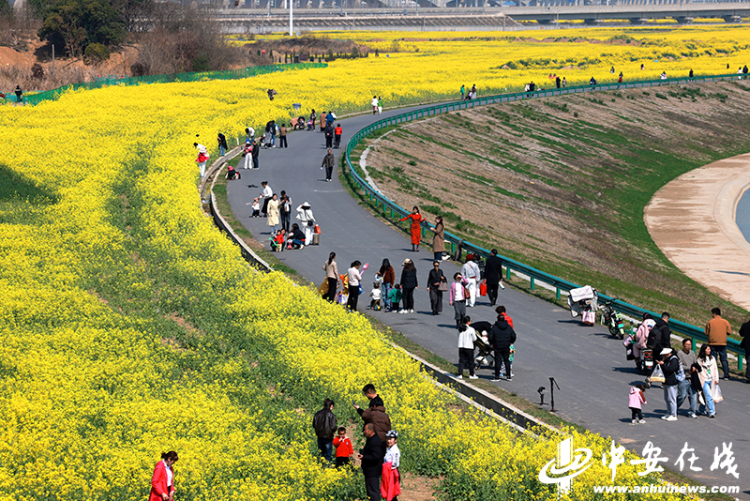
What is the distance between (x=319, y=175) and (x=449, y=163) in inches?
474

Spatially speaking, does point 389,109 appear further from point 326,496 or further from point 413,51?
point 413,51

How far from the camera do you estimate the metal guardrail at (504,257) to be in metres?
20.8

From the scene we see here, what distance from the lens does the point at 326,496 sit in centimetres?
1255

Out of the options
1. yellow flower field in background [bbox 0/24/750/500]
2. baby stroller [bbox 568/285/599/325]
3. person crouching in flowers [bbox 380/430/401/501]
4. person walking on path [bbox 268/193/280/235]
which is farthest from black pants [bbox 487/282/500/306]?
person crouching in flowers [bbox 380/430/401/501]

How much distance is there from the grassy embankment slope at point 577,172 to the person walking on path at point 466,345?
13.0 m

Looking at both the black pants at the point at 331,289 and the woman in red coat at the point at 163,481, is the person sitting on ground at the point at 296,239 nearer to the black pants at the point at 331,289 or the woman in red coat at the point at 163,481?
the black pants at the point at 331,289

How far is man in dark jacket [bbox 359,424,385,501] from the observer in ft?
39.0

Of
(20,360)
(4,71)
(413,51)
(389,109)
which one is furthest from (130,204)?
(413,51)

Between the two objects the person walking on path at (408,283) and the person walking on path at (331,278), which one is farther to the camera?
the person walking on path at (408,283)

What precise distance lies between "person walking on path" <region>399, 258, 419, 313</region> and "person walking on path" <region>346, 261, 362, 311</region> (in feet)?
4.08

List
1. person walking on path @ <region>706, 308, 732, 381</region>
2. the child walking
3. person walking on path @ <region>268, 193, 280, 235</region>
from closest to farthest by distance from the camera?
the child walking
person walking on path @ <region>706, 308, 732, 381</region>
person walking on path @ <region>268, 193, 280, 235</region>

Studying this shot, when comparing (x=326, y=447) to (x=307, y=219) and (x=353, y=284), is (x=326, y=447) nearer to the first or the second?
(x=353, y=284)

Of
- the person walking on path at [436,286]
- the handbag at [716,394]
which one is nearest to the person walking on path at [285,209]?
the person walking on path at [436,286]

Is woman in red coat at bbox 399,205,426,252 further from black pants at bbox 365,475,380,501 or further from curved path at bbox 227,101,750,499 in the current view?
black pants at bbox 365,475,380,501
